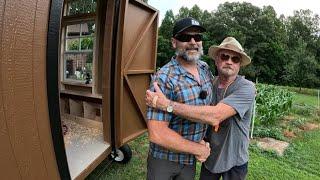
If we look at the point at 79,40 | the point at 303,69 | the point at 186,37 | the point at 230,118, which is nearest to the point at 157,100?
the point at 186,37

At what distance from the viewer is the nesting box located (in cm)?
234

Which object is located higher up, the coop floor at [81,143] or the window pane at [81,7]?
the window pane at [81,7]

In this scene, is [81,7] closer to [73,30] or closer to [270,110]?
[73,30]

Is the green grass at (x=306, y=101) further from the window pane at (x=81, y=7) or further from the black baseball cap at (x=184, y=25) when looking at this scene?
the black baseball cap at (x=184, y=25)

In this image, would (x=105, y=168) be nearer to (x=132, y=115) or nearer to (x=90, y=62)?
(x=132, y=115)

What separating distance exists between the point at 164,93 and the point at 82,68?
454 cm

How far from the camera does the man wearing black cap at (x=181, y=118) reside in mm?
2703

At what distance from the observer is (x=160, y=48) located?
3728cm

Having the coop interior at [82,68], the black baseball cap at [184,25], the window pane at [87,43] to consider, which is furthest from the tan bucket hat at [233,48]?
the window pane at [87,43]

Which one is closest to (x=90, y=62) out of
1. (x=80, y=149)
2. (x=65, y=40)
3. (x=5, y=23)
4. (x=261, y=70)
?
(x=65, y=40)

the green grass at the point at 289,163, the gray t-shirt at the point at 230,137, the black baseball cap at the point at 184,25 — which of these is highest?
the black baseball cap at the point at 184,25

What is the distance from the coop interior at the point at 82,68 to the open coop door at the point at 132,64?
80 centimetres

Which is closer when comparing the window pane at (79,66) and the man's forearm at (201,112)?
the man's forearm at (201,112)

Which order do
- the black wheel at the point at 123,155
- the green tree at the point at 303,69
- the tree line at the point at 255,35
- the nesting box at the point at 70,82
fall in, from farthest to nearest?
1. the tree line at the point at 255,35
2. the green tree at the point at 303,69
3. the black wheel at the point at 123,155
4. the nesting box at the point at 70,82
